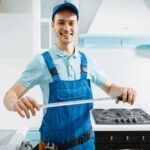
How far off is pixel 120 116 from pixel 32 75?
2.88ft

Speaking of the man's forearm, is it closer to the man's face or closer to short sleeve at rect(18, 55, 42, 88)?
short sleeve at rect(18, 55, 42, 88)

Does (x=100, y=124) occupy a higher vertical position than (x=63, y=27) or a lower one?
lower

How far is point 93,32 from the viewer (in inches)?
71.4

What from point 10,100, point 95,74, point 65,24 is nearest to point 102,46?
point 95,74

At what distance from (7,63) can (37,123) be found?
494 mm

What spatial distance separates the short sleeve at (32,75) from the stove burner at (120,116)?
2.20 ft

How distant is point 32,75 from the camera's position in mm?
1056

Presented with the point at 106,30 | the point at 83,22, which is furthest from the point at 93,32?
the point at 83,22

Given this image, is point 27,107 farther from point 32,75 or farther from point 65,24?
point 65,24

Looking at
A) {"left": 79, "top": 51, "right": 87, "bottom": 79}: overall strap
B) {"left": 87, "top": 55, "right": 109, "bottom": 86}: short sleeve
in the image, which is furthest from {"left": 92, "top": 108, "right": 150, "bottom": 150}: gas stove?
{"left": 79, "top": 51, "right": 87, "bottom": 79}: overall strap

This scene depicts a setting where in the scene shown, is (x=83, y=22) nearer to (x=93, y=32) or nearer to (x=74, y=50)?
(x=93, y=32)

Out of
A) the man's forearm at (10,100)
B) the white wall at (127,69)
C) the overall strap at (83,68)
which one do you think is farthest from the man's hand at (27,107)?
the white wall at (127,69)

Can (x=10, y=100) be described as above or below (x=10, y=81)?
above

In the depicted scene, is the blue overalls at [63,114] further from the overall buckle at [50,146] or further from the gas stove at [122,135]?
the gas stove at [122,135]
